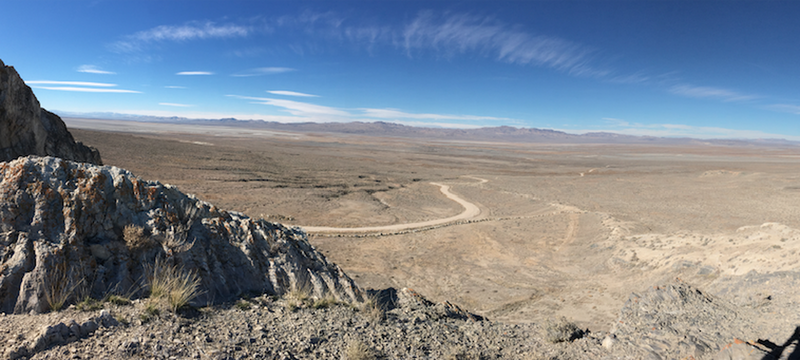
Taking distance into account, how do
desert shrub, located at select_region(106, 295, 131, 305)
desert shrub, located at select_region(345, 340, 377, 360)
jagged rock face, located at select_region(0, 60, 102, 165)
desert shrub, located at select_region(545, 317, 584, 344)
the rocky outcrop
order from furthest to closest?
jagged rock face, located at select_region(0, 60, 102, 165)
desert shrub, located at select_region(545, 317, 584, 344)
the rocky outcrop
desert shrub, located at select_region(345, 340, 377, 360)
desert shrub, located at select_region(106, 295, 131, 305)

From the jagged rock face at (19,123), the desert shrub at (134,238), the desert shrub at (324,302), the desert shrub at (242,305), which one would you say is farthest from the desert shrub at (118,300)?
the jagged rock face at (19,123)

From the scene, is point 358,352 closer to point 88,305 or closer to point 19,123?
point 88,305

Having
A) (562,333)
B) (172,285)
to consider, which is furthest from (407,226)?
(172,285)

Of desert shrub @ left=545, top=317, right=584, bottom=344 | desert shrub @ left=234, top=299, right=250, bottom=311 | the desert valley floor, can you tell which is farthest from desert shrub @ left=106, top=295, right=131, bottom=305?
the desert valley floor

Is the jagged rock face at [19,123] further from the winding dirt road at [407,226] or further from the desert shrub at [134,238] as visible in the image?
the winding dirt road at [407,226]

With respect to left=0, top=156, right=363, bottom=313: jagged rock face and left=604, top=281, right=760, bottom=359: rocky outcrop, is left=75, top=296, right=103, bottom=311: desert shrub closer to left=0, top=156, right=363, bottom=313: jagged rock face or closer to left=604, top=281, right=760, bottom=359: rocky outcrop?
left=0, top=156, right=363, bottom=313: jagged rock face

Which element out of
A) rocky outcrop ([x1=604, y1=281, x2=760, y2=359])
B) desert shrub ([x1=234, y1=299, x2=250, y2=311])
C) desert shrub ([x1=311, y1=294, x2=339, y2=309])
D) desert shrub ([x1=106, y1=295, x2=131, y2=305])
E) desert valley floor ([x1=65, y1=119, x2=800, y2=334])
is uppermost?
desert shrub ([x1=106, y1=295, x2=131, y2=305])
